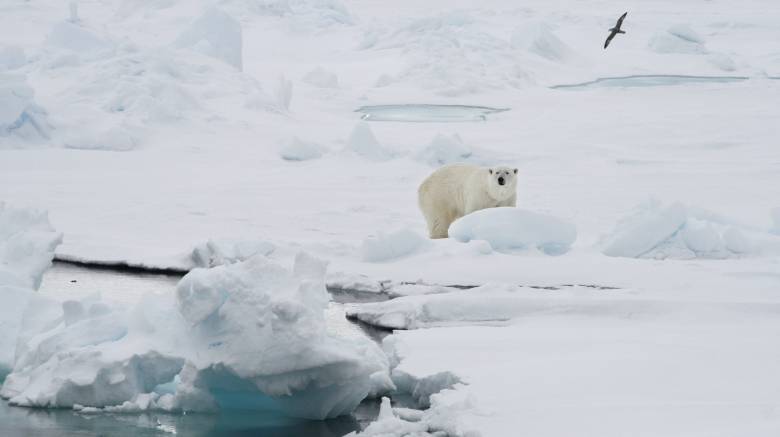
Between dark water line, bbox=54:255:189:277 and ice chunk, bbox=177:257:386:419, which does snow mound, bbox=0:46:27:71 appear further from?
ice chunk, bbox=177:257:386:419

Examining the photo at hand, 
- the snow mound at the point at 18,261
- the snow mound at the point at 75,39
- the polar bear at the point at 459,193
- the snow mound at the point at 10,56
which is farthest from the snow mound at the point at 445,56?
the snow mound at the point at 18,261

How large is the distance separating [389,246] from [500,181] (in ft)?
3.08

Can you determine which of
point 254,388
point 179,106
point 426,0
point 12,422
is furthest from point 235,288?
point 426,0

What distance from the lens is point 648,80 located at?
20.9m

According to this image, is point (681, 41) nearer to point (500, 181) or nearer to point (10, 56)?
point (10, 56)

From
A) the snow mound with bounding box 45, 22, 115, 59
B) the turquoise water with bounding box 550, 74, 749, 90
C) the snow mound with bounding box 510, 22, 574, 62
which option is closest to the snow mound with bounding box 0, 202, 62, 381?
the snow mound with bounding box 45, 22, 115, 59

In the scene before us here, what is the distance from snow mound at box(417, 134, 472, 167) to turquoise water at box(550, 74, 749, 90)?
7913mm

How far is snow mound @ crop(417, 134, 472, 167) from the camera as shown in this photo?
12.1 metres

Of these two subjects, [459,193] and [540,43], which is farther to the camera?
[540,43]

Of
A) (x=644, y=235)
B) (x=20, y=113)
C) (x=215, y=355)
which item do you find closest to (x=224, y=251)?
(x=644, y=235)

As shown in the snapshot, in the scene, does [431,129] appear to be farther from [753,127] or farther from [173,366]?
[173,366]

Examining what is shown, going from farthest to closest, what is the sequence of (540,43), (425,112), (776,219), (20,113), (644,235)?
(540,43) → (425,112) → (20,113) → (776,219) → (644,235)

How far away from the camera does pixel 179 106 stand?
14.1 meters

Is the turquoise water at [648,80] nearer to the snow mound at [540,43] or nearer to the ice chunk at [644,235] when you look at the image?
the snow mound at [540,43]
